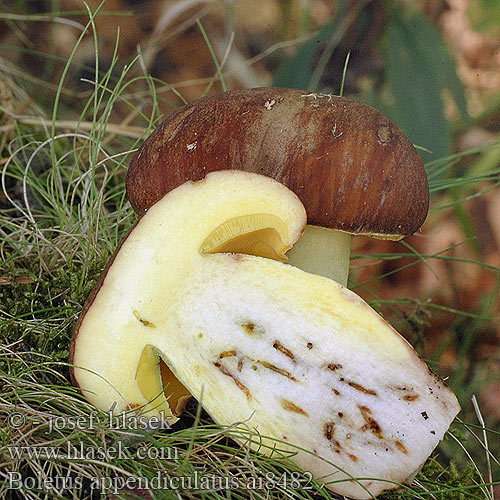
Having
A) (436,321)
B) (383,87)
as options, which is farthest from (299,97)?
(436,321)

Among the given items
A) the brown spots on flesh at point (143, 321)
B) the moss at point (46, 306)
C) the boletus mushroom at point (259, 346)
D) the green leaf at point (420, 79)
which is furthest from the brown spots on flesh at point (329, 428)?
the green leaf at point (420, 79)

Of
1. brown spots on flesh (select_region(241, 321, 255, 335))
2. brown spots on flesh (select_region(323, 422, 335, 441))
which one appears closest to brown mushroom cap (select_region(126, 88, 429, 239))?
brown spots on flesh (select_region(241, 321, 255, 335))

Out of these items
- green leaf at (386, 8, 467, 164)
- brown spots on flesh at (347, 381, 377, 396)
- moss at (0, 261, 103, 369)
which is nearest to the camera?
brown spots on flesh at (347, 381, 377, 396)

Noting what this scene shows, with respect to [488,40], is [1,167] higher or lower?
higher

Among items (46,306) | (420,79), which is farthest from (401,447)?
(420,79)

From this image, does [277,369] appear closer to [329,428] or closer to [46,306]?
[329,428]

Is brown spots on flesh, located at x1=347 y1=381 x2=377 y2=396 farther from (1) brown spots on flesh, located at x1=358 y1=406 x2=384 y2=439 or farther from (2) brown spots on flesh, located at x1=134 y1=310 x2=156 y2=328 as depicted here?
(2) brown spots on flesh, located at x1=134 y1=310 x2=156 y2=328

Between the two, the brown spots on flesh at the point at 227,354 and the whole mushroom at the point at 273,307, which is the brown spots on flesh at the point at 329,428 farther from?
the brown spots on flesh at the point at 227,354

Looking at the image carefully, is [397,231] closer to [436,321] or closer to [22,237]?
[22,237]
